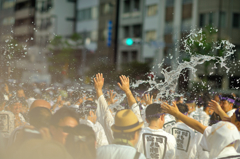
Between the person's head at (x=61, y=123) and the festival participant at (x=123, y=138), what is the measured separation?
0.82 ft

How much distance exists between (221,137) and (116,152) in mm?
557

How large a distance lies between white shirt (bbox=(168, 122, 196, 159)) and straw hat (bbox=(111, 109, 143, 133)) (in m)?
0.40

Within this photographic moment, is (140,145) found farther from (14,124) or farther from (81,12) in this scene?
(81,12)

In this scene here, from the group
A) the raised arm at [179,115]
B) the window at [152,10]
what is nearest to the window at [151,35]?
the window at [152,10]

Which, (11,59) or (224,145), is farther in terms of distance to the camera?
(11,59)

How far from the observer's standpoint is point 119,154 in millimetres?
1340

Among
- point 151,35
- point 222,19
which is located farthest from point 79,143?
point 222,19

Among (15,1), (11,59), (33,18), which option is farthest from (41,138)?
(15,1)

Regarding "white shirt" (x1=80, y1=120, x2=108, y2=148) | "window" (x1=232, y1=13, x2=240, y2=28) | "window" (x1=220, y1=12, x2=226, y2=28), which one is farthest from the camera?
"window" (x1=232, y1=13, x2=240, y2=28)

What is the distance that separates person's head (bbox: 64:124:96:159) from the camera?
156 centimetres

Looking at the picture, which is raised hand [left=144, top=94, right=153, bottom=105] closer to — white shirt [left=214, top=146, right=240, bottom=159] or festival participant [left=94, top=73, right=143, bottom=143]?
festival participant [left=94, top=73, right=143, bottom=143]

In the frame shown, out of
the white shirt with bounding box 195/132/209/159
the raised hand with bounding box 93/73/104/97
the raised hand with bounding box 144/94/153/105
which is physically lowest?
the white shirt with bounding box 195/132/209/159

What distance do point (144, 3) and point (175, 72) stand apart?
4.20 metres

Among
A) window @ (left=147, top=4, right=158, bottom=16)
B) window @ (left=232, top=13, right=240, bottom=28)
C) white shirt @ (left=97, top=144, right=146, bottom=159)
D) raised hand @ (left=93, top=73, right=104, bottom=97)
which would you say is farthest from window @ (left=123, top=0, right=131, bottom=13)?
white shirt @ (left=97, top=144, right=146, bottom=159)
